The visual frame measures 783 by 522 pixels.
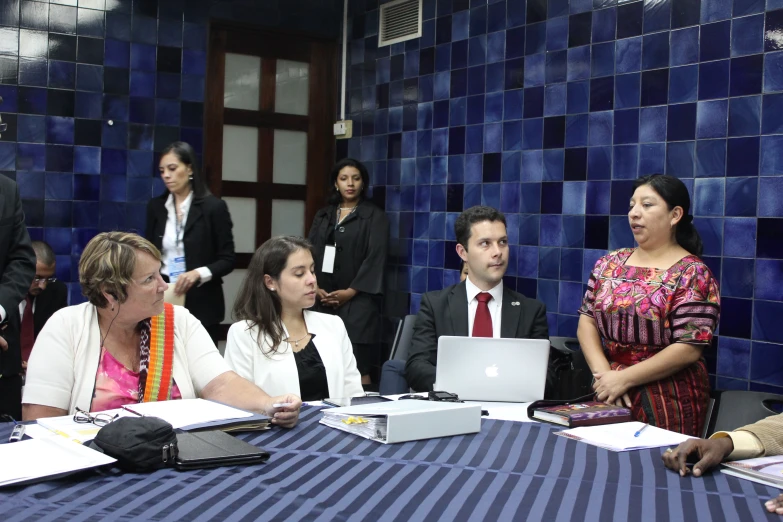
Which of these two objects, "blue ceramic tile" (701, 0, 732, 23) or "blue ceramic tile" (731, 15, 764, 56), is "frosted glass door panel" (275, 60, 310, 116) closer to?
"blue ceramic tile" (701, 0, 732, 23)

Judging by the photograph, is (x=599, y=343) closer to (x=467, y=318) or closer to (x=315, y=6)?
(x=467, y=318)

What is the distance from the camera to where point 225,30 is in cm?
553

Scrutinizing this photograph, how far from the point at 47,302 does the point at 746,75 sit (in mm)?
3372

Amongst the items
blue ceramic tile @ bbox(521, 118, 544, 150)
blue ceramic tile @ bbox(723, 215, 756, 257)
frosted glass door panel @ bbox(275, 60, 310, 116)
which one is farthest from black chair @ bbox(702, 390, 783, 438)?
frosted glass door panel @ bbox(275, 60, 310, 116)

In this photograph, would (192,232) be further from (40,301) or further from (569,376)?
(569,376)

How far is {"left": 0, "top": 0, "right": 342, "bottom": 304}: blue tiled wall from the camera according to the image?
4961 mm

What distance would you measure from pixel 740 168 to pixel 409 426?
2235 millimetres

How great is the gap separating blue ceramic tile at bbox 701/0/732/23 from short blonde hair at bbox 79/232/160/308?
261 cm

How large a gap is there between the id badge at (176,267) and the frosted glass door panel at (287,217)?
1.28 meters

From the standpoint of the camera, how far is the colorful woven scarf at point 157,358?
7.87 feet

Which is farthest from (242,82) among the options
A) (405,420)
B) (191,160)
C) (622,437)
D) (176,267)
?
(622,437)

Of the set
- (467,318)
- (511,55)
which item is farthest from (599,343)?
(511,55)

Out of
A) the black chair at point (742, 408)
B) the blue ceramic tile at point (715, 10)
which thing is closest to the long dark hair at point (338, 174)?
the blue ceramic tile at point (715, 10)

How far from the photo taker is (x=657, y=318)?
3131 millimetres
